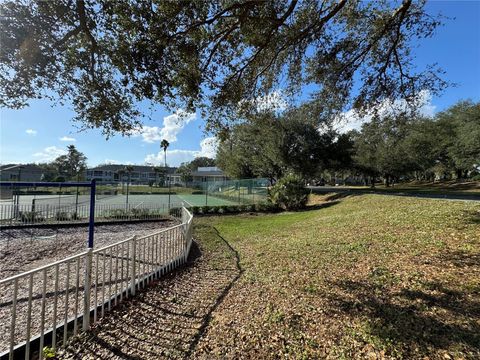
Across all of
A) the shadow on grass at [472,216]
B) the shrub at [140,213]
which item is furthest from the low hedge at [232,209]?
the shadow on grass at [472,216]

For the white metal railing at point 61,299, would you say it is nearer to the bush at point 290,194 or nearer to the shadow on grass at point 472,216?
the shadow on grass at point 472,216

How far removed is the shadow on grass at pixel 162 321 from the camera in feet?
8.83

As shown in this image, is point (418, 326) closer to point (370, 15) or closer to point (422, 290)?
point (422, 290)

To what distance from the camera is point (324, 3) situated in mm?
5949

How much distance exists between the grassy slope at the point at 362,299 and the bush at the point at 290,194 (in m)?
10.8

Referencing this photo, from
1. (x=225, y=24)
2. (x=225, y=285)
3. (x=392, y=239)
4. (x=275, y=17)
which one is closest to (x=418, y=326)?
(x=225, y=285)

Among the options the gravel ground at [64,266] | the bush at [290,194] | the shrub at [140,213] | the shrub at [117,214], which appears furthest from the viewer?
the bush at [290,194]

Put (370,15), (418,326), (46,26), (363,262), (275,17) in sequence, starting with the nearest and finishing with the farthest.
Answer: (418,326) < (46,26) < (363,262) < (275,17) < (370,15)

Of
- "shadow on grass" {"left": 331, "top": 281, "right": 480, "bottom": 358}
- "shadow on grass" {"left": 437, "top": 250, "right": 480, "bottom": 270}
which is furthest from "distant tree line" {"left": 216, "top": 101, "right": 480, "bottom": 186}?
"shadow on grass" {"left": 331, "top": 281, "right": 480, "bottom": 358}

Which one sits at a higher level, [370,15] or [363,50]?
[370,15]

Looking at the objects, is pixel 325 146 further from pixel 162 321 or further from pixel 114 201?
pixel 162 321

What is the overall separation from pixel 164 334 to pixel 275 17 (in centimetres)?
604

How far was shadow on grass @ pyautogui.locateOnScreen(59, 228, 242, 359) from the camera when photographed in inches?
106

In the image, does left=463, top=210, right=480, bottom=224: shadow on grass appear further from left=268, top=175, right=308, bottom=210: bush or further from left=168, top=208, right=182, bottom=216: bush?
left=168, top=208, right=182, bottom=216: bush
